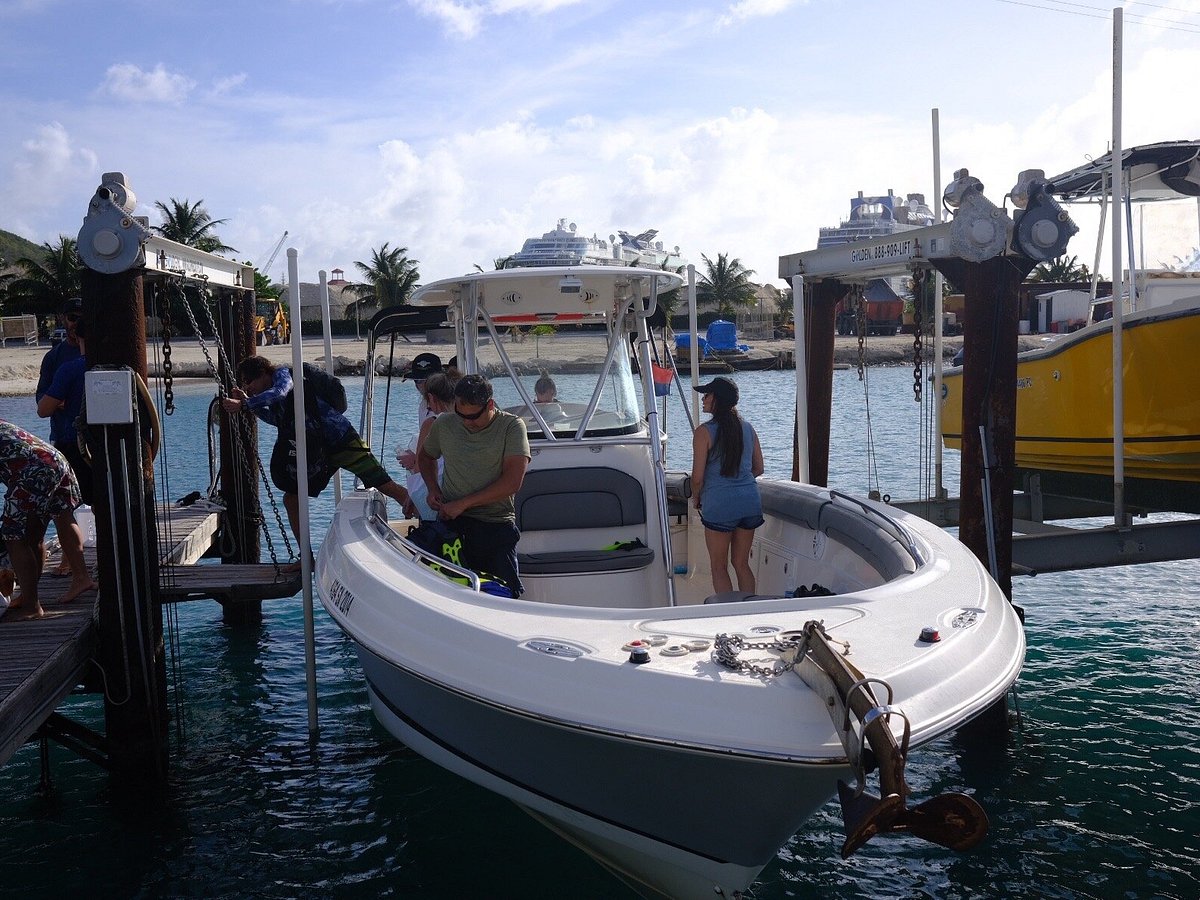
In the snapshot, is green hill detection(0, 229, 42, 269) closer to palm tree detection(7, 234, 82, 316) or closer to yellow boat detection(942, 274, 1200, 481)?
palm tree detection(7, 234, 82, 316)

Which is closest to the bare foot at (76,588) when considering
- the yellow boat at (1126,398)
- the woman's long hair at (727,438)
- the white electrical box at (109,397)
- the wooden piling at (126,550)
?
the wooden piling at (126,550)

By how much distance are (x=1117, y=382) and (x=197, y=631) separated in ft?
25.9

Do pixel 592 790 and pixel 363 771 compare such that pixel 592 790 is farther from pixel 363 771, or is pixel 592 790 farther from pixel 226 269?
pixel 226 269

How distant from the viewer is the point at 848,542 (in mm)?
5734

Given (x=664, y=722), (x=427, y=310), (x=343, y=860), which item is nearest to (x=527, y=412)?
(x=427, y=310)

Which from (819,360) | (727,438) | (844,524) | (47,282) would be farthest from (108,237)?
(47,282)

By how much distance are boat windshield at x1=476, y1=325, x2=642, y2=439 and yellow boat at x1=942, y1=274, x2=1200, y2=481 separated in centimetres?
348

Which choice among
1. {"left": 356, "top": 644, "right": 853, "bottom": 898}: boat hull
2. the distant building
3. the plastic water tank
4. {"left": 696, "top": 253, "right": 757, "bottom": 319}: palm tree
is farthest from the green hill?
{"left": 356, "top": 644, "right": 853, "bottom": 898}: boat hull

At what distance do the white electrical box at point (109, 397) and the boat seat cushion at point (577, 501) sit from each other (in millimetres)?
2180

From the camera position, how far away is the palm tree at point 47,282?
50.1 meters

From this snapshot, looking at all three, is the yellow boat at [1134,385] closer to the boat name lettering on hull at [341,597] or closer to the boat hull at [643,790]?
the boat hull at [643,790]

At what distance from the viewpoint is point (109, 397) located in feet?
18.3

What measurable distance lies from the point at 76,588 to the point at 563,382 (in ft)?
10.1

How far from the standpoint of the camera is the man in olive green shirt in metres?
5.52
